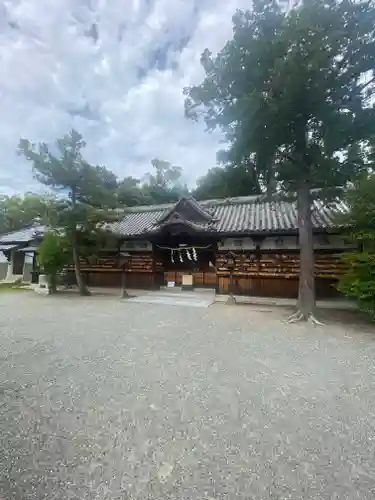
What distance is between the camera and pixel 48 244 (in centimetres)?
1181

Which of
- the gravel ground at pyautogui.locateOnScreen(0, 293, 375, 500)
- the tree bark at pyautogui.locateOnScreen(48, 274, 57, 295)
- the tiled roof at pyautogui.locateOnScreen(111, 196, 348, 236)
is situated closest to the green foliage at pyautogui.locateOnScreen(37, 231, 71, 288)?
the tree bark at pyautogui.locateOnScreen(48, 274, 57, 295)

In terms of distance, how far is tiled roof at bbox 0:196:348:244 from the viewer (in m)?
10.6

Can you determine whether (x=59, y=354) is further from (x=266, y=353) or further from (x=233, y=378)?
(x=266, y=353)

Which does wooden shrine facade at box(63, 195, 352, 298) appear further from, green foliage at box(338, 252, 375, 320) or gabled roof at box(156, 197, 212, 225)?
green foliage at box(338, 252, 375, 320)

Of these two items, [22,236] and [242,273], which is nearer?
[242,273]

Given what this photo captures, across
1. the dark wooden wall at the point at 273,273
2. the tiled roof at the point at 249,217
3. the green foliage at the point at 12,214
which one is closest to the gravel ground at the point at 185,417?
the dark wooden wall at the point at 273,273

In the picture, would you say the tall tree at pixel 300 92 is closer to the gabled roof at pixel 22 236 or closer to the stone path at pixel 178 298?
the stone path at pixel 178 298

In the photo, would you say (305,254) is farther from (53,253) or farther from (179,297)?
(53,253)

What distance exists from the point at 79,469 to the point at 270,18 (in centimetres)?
933

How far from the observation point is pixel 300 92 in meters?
6.45

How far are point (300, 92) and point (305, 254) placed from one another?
4.25 m

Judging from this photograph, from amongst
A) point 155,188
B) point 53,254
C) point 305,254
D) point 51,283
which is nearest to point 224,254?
point 305,254

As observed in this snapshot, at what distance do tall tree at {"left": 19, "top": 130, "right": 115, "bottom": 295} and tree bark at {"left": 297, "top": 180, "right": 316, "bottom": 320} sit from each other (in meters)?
A: 7.66

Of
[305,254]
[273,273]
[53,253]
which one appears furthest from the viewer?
[53,253]
